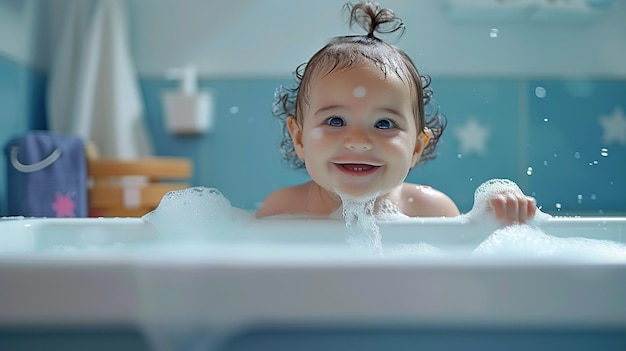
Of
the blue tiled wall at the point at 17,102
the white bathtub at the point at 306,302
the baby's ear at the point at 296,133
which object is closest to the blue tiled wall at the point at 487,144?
the baby's ear at the point at 296,133

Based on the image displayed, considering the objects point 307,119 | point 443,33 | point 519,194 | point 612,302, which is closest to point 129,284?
point 612,302

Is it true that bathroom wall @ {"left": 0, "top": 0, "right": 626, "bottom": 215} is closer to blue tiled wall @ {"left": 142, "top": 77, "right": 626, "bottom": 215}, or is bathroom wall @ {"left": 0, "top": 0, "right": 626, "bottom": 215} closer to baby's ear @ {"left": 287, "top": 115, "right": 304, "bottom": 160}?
blue tiled wall @ {"left": 142, "top": 77, "right": 626, "bottom": 215}

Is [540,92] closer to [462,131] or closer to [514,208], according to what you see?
[462,131]

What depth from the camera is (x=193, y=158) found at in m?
2.34

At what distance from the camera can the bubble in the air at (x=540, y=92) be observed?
2.15 meters

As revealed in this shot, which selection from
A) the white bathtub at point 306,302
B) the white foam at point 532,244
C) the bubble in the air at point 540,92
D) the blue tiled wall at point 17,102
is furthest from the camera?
the bubble in the air at point 540,92

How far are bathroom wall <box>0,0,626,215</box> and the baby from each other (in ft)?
1.29

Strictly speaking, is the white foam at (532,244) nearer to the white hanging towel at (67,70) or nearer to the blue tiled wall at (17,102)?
the blue tiled wall at (17,102)

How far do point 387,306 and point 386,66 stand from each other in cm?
65

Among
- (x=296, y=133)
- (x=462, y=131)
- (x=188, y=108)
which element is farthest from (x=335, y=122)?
A: (x=188, y=108)

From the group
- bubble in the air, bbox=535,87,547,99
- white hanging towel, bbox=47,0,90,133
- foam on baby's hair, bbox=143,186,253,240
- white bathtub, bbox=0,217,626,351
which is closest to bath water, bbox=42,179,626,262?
foam on baby's hair, bbox=143,186,253,240

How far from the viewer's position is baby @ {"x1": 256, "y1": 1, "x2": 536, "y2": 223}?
119 cm

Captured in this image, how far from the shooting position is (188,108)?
2275mm

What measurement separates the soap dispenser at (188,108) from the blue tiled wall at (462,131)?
1.5 inches
